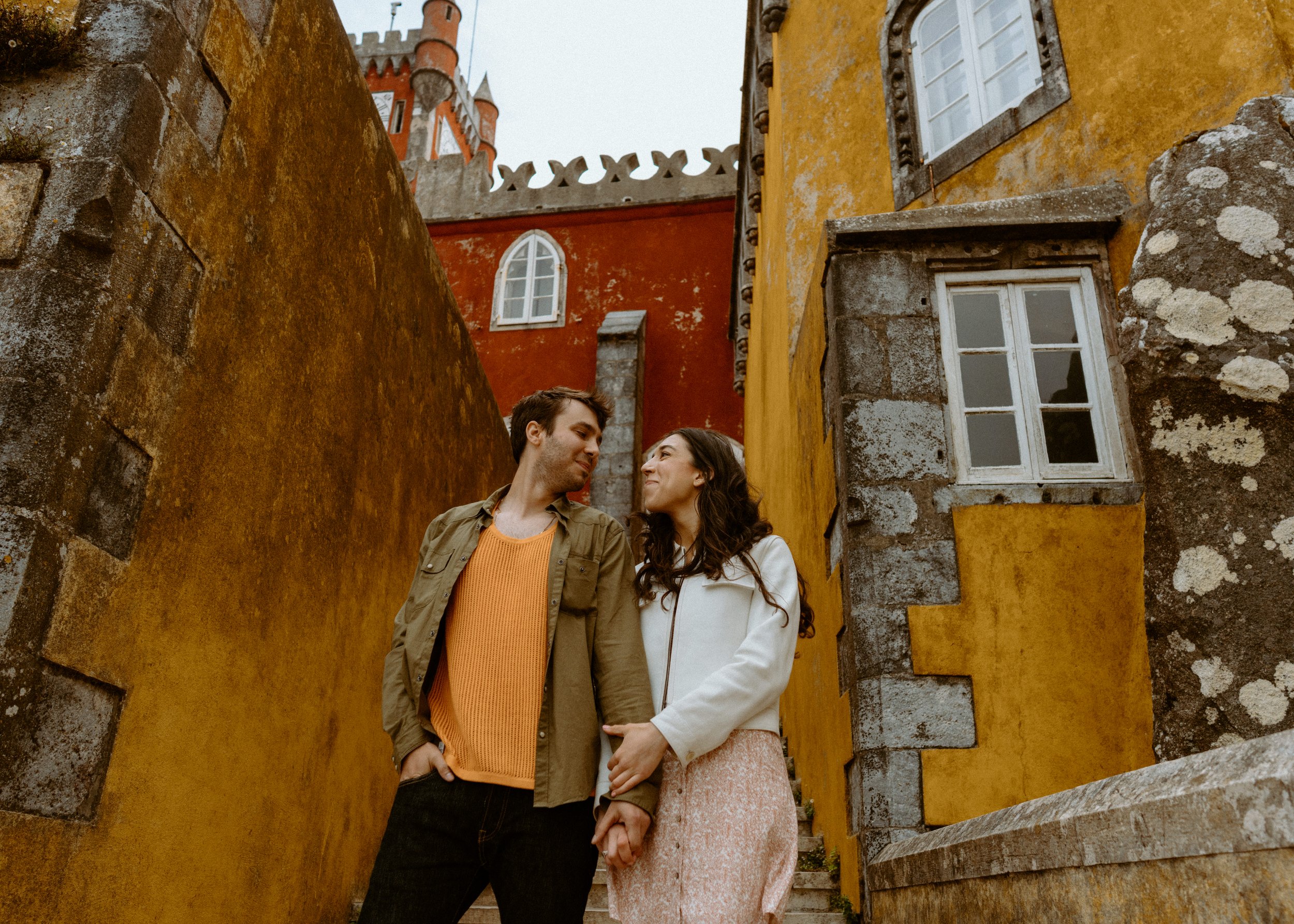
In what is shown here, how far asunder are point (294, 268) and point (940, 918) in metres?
3.08

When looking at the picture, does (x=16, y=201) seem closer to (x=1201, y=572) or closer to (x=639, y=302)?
(x=1201, y=572)

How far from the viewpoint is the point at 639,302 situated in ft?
48.0

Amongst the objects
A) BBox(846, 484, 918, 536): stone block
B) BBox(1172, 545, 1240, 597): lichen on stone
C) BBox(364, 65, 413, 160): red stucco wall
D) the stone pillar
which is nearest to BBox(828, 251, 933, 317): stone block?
BBox(846, 484, 918, 536): stone block

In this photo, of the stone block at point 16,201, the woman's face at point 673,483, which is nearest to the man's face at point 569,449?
the woman's face at point 673,483

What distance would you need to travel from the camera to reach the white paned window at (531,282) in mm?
14852

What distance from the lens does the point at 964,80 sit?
599 cm

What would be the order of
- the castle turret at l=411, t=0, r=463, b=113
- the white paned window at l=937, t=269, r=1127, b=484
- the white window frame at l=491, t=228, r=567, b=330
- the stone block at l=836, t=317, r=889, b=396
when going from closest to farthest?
the white paned window at l=937, t=269, r=1127, b=484 → the stone block at l=836, t=317, r=889, b=396 → the white window frame at l=491, t=228, r=567, b=330 → the castle turret at l=411, t=0, r=463, b=113

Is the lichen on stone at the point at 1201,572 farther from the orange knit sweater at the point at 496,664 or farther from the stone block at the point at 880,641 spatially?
the orange knit sweater at the point at 496,664

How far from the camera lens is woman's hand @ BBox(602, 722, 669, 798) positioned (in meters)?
2.01

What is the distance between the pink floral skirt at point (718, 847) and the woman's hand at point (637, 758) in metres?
0.10

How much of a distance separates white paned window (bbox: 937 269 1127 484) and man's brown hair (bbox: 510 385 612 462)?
7.08 ft

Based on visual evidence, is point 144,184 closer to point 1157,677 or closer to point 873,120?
point 1157,677

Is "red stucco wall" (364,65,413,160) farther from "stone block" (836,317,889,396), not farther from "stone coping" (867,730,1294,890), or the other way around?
"stone coping" (867,730,1294,890)

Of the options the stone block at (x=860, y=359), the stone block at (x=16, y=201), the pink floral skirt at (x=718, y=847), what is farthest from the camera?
the stone block at (x=860, y=359)
